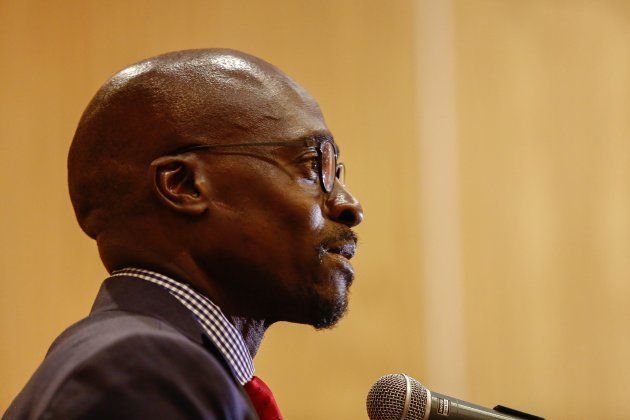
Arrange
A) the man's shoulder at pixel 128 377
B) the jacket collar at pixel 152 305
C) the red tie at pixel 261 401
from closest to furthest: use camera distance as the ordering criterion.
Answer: the man's shoulder at pixel 128 377 < the jacket collar at pixel 152 305 < the red tie at pixel 261 401

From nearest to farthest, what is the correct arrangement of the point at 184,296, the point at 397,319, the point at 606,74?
the point at 184,296 < the point at 397,319 < the point at 606,74

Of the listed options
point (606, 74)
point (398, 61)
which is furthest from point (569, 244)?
point (398, 61)

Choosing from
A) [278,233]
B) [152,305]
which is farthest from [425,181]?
[152,305]

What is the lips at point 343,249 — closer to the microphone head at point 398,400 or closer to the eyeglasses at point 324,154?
the eyeglasses at point 324,154

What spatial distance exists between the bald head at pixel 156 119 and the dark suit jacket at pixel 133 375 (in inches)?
8.8

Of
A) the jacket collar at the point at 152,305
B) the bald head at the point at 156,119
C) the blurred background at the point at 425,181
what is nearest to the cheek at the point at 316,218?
the bald head at the point at 156,119

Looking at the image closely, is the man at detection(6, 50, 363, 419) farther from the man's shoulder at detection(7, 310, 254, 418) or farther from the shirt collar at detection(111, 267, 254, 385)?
the man's shoulder at detection(7, 310, 254, 418)

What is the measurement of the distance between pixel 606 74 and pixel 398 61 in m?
0.77

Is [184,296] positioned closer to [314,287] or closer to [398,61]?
[314,287]

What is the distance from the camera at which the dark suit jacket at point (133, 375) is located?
0.89 metres

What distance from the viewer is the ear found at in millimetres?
1209

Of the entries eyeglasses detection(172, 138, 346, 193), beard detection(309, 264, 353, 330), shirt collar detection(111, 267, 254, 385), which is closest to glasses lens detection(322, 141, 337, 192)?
eyeglasses detection(172, 138, 346, 193)

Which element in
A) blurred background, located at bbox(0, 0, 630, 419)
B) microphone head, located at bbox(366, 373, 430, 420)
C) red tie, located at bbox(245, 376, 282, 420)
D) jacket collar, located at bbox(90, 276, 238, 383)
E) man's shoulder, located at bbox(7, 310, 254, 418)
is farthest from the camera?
blurred background, located at bbox(0, 0, 630, 419)

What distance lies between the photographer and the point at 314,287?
4.08 ft
